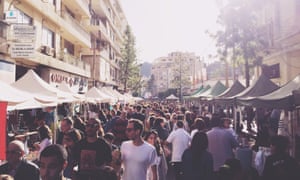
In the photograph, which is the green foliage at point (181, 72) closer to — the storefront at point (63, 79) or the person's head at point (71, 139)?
the storefront at point (63, 79)

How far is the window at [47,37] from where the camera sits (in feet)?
70.4

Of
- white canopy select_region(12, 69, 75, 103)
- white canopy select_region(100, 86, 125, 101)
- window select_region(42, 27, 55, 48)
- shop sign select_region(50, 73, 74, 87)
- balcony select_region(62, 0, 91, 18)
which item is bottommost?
white canopy select_region(12, 69, 75, 103)

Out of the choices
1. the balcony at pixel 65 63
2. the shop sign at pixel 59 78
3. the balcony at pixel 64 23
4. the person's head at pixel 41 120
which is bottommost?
the person's head at pixel 41 120

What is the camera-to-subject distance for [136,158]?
499 centimetres

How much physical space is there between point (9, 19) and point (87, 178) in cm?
1332

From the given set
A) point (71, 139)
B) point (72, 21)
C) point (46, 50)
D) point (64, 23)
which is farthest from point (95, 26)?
point (71, 139)

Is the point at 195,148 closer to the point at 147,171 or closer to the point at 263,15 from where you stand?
the point at 147,171

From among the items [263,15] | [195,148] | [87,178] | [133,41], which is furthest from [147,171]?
[133,41]

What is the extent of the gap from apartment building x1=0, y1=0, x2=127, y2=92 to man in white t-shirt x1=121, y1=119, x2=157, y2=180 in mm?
10188

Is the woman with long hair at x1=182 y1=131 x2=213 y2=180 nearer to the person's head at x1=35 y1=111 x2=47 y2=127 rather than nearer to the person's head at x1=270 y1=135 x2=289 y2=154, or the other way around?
the person's head at x1=270 y1=135 x2=289 y2=154

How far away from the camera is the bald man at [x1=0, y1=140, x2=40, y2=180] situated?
13.4 ft

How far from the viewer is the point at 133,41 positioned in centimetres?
5778

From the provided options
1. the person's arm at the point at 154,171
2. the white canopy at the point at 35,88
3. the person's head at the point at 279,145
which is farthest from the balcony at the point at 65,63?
the person's head at the point at 279,145

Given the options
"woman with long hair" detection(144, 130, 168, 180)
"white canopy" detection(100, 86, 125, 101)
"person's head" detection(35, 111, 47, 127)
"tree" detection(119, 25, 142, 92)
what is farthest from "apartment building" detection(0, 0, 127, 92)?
"tree" detection(119, 25, 142, 92)
